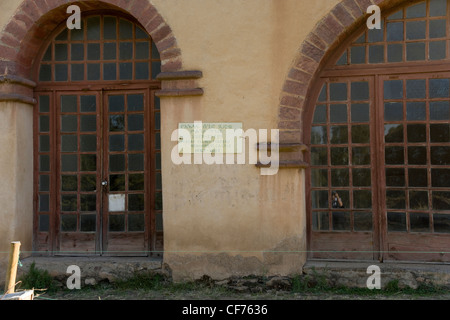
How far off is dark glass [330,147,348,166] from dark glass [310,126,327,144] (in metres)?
0.16

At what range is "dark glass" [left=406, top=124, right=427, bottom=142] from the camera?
16.1 ft

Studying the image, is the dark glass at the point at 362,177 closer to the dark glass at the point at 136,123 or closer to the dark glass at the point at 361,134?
the dark glass at the point at 361,134

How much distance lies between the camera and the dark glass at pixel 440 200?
4.84 meters

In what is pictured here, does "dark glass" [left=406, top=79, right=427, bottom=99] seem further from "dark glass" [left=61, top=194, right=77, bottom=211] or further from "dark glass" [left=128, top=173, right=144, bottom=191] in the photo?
"dark glass" [left=61, top=194, right=77, bottom=211]

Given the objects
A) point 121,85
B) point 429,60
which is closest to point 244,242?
point 121,85

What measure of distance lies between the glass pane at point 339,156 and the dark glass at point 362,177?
6.3 inches

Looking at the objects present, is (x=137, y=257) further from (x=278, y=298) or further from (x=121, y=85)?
(x=121, y=85)

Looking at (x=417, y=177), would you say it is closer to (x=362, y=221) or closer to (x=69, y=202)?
(x=362, y=221)

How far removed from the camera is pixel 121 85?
17.6 ft

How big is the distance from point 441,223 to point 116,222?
3.94m

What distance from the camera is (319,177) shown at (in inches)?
201

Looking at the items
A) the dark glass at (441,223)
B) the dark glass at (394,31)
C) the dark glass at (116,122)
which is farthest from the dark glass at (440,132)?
the dark glass at (116,122)

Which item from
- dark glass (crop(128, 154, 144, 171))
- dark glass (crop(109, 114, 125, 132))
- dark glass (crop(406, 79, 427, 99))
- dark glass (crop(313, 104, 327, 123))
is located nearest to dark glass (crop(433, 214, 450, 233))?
dark glass (crop(406, 79, 427, 99))

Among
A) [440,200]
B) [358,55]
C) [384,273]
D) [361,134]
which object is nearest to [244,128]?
[361,134]
